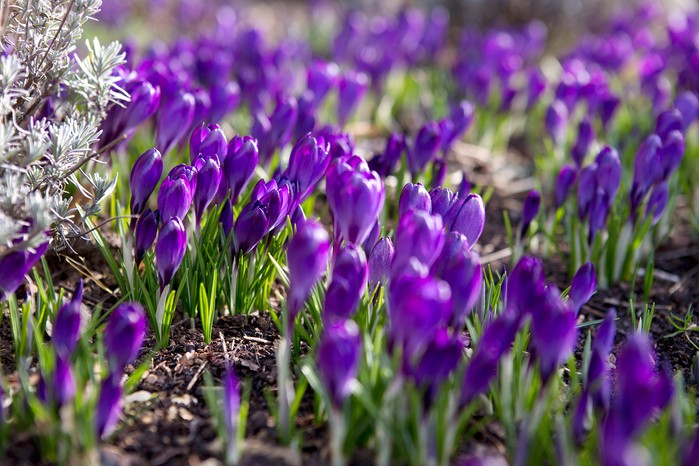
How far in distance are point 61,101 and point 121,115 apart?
0.21 m

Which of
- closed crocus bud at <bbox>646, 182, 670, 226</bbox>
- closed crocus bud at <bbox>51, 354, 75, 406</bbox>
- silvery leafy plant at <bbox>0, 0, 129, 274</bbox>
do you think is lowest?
closed crocus bud at <bbox>646, 182, 670, 226</bbox>

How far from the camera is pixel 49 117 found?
2.67m

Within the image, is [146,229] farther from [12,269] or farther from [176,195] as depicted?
[12,269]

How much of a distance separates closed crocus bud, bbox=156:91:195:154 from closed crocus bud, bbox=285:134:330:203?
22.8 inches

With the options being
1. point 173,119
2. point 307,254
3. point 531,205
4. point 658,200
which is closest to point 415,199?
point 307,254

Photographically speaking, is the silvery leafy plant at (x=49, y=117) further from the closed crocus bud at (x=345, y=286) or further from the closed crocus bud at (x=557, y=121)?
the closed crocus bud at (x=557, y=121)

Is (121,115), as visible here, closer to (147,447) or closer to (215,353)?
(215,353)

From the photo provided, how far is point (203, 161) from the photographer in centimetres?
237

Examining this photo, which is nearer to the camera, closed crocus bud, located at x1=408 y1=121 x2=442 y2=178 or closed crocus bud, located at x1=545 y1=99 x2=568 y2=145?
closed crocus bud, located at x1=408 y1=121 x2=442 y2=178

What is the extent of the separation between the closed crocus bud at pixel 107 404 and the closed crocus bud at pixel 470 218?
1048 millimetres

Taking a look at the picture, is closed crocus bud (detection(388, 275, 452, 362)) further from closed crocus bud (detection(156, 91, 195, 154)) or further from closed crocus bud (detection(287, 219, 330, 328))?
closed crocus bud (detection(156, 91, 195, 154))

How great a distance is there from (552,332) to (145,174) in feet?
4.31

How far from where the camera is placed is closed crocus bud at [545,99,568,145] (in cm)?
394

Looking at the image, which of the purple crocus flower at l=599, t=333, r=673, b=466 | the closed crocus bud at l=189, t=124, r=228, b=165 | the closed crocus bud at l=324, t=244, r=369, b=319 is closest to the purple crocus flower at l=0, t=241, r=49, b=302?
the closed crocus bud at l=189, t=124, r=228, b=165
